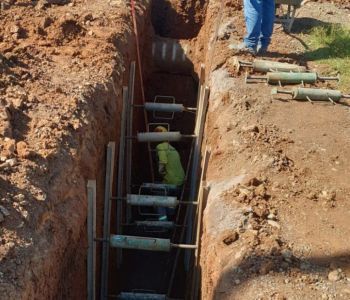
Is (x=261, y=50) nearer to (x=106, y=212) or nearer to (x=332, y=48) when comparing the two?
(x=332, y=48)

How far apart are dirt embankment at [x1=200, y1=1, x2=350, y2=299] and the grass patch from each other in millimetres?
757

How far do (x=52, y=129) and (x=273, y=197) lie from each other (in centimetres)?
239

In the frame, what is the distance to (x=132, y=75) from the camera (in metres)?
7.69

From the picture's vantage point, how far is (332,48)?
Result: 890 centimetres

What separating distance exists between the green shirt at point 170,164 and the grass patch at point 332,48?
9.13 feet

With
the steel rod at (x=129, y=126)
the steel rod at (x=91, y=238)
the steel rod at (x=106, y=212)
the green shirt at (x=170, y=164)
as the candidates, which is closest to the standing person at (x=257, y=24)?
the steel rod at (x=129, y=126)

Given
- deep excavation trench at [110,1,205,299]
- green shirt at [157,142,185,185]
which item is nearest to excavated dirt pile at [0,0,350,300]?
green shirt at [157,142,185,185]

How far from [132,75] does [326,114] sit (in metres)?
2.95

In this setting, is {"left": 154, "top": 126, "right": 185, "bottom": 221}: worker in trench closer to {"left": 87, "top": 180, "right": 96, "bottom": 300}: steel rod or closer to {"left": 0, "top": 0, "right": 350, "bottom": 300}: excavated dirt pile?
{"left": 0, "top": 0, "right": 350, "bottom": 300}: excavated dirt pile

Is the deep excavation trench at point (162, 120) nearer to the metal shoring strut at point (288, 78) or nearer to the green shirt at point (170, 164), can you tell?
Answer: the green shirt at point (170, 164)

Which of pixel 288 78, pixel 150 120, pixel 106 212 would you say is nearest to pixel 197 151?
pixel 288 78

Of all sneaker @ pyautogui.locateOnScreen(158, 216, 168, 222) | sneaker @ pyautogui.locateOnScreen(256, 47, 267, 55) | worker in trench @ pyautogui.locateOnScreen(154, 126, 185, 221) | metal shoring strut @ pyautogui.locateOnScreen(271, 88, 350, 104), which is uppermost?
sneaker @ pyautogui.locateOnScreen(256, 47, 267, 55)

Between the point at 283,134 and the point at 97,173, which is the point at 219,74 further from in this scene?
the point at 97,173

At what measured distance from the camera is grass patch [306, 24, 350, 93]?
8.15 meters
